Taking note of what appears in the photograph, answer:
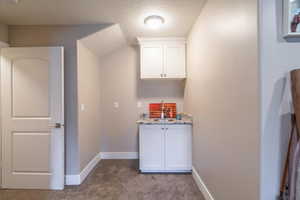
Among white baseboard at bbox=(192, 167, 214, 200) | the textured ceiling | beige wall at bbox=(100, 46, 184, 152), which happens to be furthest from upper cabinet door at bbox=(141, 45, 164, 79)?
white baseboard at bbox=(192, 167, 214, 200)

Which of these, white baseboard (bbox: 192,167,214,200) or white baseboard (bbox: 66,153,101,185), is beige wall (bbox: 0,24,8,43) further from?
white baseboard (bbox: 192,167,214,200)

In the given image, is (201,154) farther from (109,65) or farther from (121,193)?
(109,65)

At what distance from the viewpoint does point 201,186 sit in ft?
8.11

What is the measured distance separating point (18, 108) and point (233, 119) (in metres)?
2.77

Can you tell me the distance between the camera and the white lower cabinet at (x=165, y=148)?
310cm

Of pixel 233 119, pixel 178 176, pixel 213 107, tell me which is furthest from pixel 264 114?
pixel 178 176

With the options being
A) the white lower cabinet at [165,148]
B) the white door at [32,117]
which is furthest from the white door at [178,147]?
the white door at [32,117]

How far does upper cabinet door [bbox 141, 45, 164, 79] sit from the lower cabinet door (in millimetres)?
988

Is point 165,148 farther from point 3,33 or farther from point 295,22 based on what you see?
point 3,33

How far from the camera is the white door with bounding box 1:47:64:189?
2.57 metres

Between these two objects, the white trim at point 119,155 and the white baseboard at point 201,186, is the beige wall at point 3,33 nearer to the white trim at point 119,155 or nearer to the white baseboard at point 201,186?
the white trim at point 119,155

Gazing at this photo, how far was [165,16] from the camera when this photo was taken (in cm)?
260

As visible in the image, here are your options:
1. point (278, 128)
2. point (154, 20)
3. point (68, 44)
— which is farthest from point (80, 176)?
point (278, 128)

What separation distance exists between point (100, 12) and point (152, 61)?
1.30 meters
